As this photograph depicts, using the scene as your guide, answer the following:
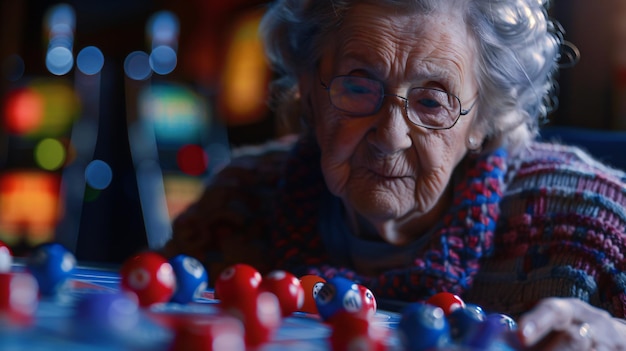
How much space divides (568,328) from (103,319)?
537mm

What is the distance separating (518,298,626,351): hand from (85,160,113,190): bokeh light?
351 cm

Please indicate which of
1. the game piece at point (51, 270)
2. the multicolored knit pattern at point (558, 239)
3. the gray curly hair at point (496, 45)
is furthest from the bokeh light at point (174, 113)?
the game piece at point (51, 270)

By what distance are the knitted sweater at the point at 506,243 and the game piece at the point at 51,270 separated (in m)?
0.75

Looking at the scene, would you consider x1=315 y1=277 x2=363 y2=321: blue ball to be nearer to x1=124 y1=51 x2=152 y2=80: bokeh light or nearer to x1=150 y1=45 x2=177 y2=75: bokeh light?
x1=124 y1=51 x2=152 y2=80: bokeh light

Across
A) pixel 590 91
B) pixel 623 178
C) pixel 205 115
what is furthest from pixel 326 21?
pixel 205 115

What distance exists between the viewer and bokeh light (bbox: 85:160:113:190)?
13.7ft

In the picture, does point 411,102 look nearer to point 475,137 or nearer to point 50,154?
point 475,137

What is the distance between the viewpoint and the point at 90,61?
15.2ft

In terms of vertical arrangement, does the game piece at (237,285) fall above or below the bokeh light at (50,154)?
above

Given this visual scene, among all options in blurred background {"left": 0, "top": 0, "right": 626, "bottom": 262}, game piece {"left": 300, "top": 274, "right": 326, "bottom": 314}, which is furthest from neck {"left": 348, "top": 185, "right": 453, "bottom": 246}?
blurred background {"left": 0, "top": 0, "right": 626, "bottom": 262}

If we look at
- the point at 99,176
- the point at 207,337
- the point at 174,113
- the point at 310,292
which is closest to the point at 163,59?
the point at 174,113

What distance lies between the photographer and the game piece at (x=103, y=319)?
0.67 m

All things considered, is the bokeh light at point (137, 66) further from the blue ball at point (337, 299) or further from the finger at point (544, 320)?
the finger at point (544, 320)

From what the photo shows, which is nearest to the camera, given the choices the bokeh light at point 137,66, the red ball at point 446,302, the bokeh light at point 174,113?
the red ball at point 446,302
